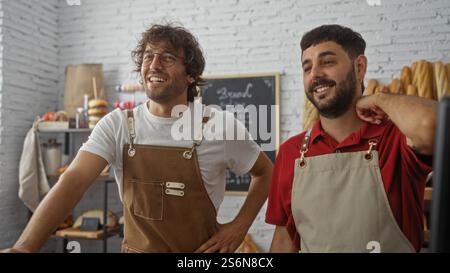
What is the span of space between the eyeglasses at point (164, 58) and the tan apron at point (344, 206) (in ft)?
2.12

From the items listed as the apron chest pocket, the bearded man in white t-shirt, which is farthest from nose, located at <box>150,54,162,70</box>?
the apron chest pocket

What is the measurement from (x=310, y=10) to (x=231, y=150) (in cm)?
204

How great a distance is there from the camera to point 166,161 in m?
1.47

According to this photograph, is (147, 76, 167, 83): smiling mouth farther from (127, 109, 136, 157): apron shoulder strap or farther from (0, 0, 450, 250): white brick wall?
(0, 0, 450, 250): white brick wall

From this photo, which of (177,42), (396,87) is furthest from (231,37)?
(177,42)

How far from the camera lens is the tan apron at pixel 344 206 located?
111 centimetres

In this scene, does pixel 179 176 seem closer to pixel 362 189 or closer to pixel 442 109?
pixel 362 189

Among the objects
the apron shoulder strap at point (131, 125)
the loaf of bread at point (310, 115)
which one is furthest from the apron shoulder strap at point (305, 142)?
the loaf of bread at point (310, 115)

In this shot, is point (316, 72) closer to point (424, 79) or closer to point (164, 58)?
point (164, 58)

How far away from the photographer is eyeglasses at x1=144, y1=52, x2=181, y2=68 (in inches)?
58.9

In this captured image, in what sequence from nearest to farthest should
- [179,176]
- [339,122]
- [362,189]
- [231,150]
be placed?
[362,189]
[339,122]
[179,176]
[231,150]

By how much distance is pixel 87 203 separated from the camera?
3576 mm

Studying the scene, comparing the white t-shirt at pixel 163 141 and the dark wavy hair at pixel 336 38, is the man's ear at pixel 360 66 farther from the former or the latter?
the white t-shirt at pixel 163 141
